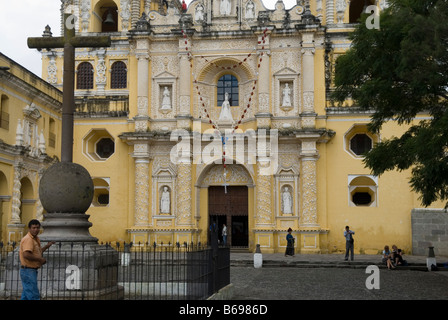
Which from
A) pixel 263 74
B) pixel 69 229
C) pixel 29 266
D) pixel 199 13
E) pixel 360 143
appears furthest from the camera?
pixel 199 13

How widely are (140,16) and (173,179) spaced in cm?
886

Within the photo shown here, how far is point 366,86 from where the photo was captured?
13.8m

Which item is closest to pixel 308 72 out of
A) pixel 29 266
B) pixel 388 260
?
pixel 388 260

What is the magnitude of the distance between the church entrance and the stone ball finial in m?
16.8

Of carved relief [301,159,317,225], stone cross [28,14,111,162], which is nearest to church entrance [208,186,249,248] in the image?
carved relief [301,159,317,225]

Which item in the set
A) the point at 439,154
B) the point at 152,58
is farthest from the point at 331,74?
the point at 439,154

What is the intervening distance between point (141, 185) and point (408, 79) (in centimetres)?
1578

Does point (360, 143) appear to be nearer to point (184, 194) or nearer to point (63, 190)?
point (184, 194)

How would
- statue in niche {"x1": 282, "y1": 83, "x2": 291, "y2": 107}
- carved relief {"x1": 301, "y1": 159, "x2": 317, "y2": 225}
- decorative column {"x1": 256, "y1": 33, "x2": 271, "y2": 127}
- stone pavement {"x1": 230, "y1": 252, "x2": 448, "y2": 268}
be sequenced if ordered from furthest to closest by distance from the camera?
statue in niche {"x1": 282, "y1": 83, "x2": 291, "y2": 107}
decorative column {"x1": 256, "y1": 33, "x2": 271, "y2": 127}
carved relief {"x1": 301, "y1": 159, "x2": 317, "y2": 225}
stone pavement {"x1": 230, "y1": 252, "x2": 448, "y2": 268}

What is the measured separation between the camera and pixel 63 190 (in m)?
10.0

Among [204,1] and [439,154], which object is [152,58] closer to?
[204,1]

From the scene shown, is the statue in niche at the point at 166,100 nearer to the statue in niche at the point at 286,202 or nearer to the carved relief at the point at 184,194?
the carved relief at the point at 184,194

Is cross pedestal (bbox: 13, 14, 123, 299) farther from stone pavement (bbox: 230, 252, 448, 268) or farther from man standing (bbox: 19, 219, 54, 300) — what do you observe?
stone pavement (bbox: 230, 252, 448, 268)

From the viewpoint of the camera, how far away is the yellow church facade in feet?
82.6
